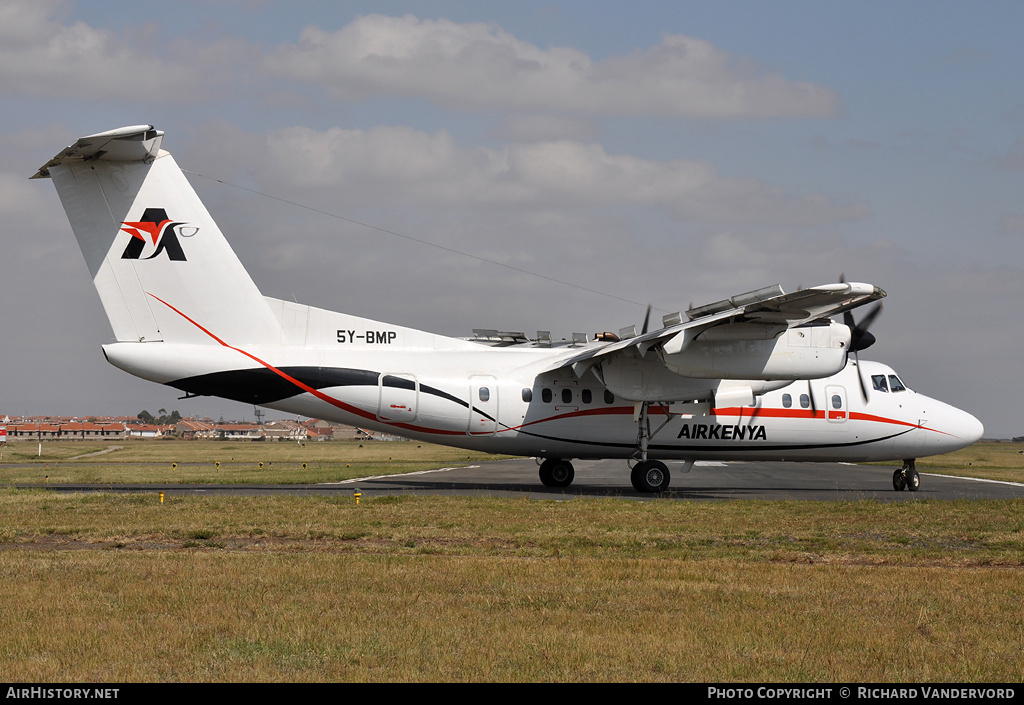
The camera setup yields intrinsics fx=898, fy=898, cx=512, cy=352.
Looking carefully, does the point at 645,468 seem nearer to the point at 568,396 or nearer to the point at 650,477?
the point at 650,477

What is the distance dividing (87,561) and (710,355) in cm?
1562

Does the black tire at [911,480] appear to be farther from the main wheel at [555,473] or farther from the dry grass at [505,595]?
the main wheel at [555,473]

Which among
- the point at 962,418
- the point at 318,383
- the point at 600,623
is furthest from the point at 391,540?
the point at 962,418

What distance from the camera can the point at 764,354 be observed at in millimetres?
22984

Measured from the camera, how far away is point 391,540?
14516mm

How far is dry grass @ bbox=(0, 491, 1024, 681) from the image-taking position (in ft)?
23.1

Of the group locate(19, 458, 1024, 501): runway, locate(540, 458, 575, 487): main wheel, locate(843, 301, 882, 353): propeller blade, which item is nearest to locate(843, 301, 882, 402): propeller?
locate(843, 301, 882, 353): propeller blade

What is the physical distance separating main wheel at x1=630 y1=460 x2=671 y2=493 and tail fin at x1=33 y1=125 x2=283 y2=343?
1081 cm

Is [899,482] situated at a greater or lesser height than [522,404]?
lesser

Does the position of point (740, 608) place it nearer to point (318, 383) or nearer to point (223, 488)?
point (318, 383)

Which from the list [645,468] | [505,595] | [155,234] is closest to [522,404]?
[645,468]

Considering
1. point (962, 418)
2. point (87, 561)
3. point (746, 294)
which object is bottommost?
point (87, 561)

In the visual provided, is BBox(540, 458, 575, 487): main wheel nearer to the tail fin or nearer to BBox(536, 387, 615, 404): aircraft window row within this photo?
BBox(536, 387, 615, 404): aircraft window row

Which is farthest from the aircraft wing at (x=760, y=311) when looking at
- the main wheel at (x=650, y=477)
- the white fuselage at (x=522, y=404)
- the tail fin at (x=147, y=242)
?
the tail fin at (x=147, y=242)
